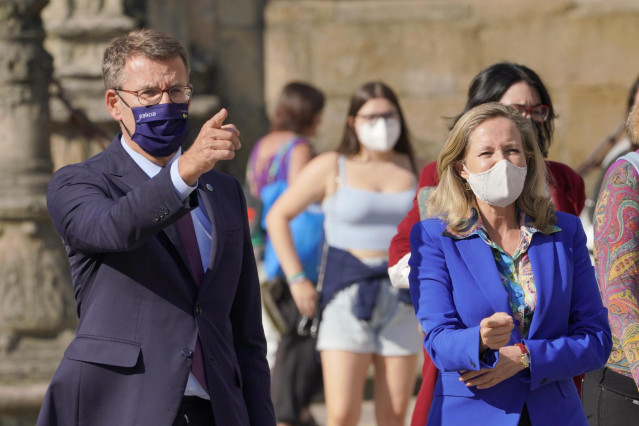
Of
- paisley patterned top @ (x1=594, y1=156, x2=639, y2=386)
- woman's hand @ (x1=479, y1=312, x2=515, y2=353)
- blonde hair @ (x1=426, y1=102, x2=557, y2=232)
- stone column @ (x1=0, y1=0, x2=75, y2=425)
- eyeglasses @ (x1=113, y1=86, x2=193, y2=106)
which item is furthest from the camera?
stone column @ (x1=0, y1=0, x2=75, y2=425)

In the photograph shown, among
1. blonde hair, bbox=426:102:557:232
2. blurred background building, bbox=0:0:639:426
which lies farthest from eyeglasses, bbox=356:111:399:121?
blurred background building, bbox=0:0:639:426

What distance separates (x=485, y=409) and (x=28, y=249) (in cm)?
440

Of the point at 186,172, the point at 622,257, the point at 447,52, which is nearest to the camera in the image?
the point at 186,172

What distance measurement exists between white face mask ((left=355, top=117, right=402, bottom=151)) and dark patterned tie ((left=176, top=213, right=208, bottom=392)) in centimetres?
266

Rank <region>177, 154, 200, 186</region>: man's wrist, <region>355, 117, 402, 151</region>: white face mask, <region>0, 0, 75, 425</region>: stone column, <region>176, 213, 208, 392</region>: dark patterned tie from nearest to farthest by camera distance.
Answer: <region>177, 154, 200, 186</region>: man's wrist → <region>176, 213, 208, 392</region>: dark patterned tie → <region>355, 117, 402, 151</region>: white face mask → <region>0, 0, 75, 425</region>: stone column

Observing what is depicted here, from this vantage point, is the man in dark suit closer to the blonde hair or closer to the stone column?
the blonde hair

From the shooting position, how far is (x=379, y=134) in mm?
5871

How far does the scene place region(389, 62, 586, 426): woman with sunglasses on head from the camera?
166 inches

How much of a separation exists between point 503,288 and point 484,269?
0.07m

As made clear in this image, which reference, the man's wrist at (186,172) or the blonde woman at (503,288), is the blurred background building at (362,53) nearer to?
the blonde woman at (503,288)

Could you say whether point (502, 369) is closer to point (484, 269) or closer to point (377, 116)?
point (484, 269)

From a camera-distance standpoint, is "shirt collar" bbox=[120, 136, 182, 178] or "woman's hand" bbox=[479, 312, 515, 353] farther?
"shirt collar" bbox=[120, 136, 182, 178]

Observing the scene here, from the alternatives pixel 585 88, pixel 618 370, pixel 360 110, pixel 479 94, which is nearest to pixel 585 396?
pixel 618 370

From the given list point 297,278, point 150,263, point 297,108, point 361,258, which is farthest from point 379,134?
point 150,263
